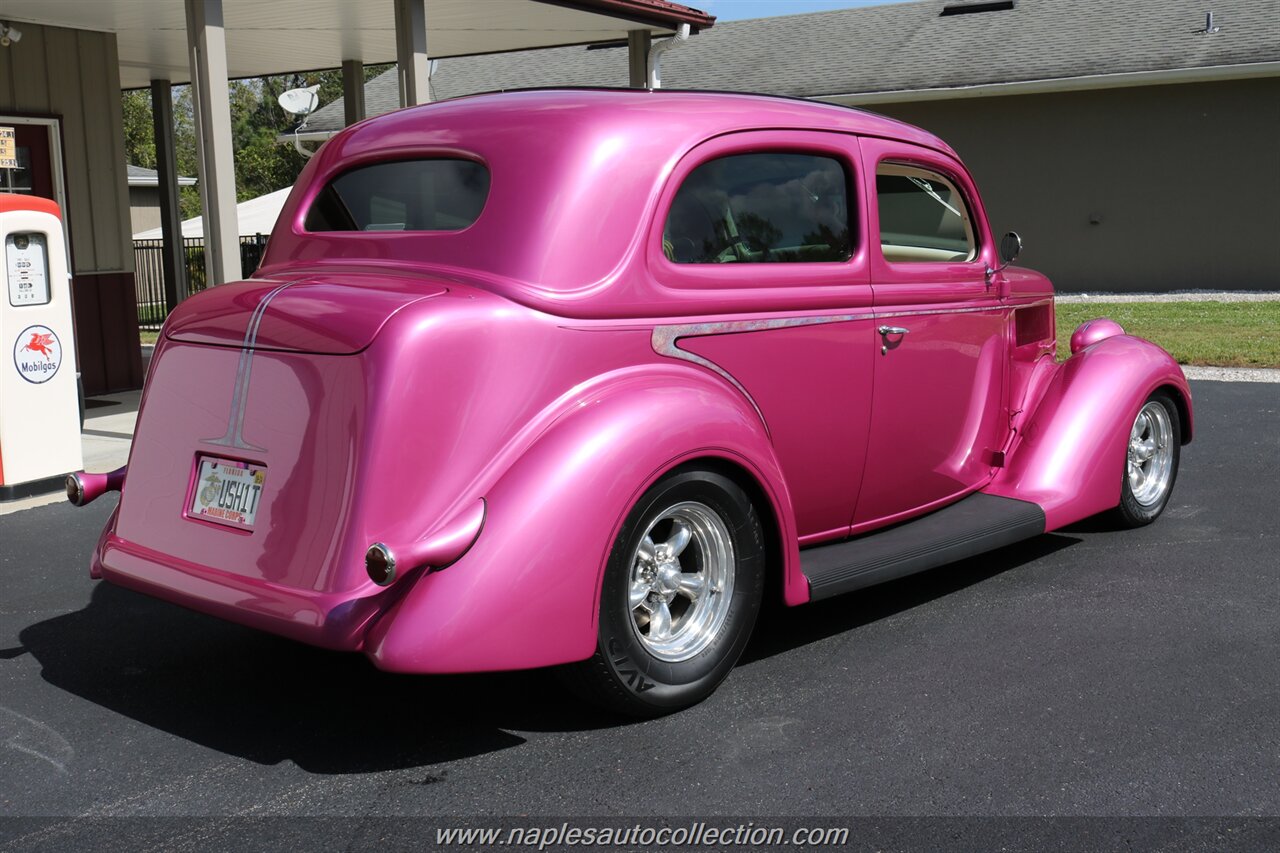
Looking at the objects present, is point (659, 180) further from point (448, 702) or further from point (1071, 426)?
point (1071, 426)

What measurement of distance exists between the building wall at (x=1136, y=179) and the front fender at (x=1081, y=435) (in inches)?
565

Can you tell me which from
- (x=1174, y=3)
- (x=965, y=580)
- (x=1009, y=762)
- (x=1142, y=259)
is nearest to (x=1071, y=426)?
(x=965, y=580)

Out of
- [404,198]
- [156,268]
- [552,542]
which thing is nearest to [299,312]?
[404,198]

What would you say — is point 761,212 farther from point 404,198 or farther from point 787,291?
point 404,198

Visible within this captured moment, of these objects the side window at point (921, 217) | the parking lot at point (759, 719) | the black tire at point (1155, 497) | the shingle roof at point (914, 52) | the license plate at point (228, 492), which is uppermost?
the shingle roof at point (914, 52)

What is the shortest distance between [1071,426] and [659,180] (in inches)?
92.9

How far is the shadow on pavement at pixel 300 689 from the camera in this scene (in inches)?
143

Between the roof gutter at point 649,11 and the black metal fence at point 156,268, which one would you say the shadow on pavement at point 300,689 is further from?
the black metal fence at point 156,268

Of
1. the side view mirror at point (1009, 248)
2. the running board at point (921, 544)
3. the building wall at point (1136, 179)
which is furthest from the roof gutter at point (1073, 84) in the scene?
the running board at point (921, 544)

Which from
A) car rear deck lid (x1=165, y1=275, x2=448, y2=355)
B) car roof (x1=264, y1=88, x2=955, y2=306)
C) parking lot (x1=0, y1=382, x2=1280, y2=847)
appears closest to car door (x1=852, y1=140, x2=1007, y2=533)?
parking lot (x1=0, y1=382, x2=1280, y2=847)

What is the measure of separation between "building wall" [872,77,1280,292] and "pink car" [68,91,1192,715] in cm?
1531

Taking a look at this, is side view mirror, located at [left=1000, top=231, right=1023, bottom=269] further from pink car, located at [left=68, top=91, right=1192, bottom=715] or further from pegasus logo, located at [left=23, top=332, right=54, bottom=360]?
pegasus logo, located at [left=23, top=332, right=54, bottom=360]

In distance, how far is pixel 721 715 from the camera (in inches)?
149

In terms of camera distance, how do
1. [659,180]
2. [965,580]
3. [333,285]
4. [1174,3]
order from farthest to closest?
1. [1174,3]
2. [965,580]
3. [659,180]
4. [333,285]
